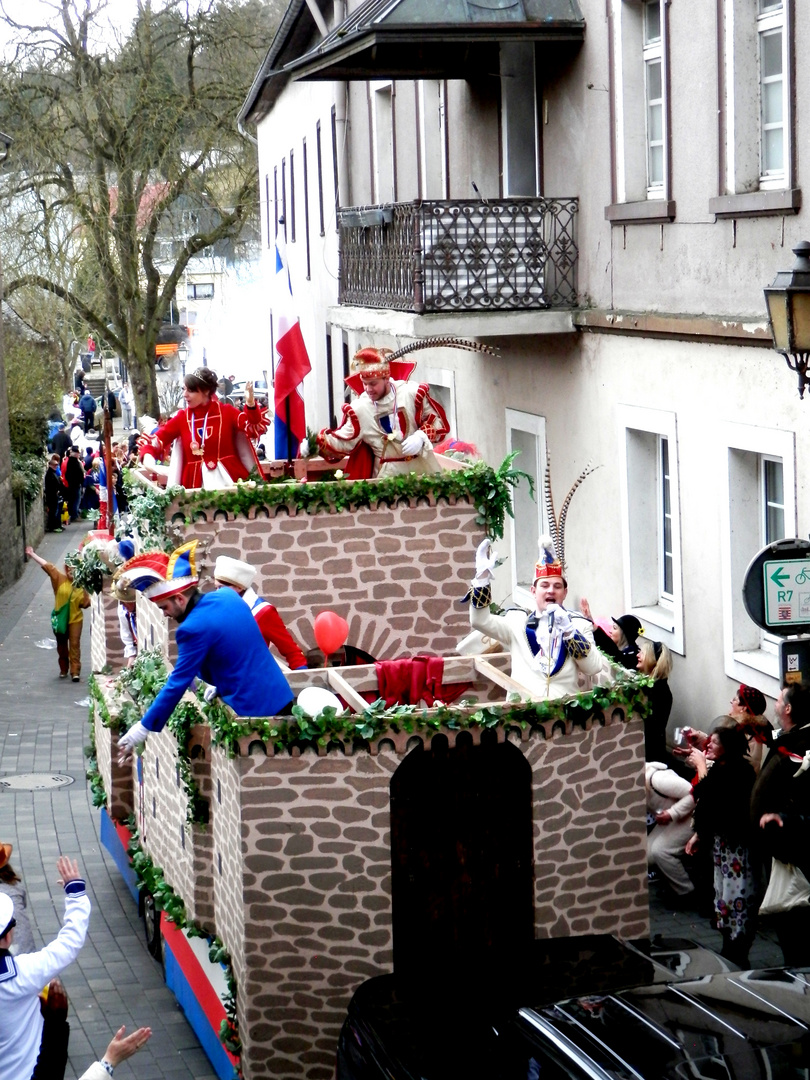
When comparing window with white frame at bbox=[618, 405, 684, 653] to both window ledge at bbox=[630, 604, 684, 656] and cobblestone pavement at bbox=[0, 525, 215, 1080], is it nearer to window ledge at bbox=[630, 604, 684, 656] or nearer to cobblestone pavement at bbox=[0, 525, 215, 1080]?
window ledge at bbox=[630, 604, 684, 656]

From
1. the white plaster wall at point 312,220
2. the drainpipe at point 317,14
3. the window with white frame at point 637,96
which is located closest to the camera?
the window with white frame at point 637,96

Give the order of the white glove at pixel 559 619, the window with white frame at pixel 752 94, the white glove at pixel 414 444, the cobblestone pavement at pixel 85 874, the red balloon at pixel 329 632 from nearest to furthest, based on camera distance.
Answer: the white glove at pixel 559 619
the cobblestone pavement at pixel 85 874
the red balloon at pixel 329 632
the white glove at pixel 414 444
the window with white frame at pixel 752 94

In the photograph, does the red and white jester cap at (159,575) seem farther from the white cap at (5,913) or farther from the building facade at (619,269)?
the building facade at (619,269)

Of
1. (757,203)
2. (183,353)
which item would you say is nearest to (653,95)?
(757,203)

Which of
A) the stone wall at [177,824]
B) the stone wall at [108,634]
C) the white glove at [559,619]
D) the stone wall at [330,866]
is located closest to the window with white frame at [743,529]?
the white glove at [559,619]

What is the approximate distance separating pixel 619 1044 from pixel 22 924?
2.92 metres

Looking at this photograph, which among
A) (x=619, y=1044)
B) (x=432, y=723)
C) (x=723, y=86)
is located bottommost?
(x=619, y=1044)

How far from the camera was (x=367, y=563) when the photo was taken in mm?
10203

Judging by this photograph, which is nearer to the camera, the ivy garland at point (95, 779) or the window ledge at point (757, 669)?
the window ledge at point (757, 669)

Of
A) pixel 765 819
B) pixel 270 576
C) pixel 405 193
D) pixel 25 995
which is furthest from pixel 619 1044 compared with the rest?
pixel 405 193

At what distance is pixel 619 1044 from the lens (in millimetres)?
5113

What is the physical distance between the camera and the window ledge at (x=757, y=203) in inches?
407

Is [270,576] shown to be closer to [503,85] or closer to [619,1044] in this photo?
[619,1044]

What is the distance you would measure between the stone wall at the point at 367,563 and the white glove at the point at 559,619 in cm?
240
